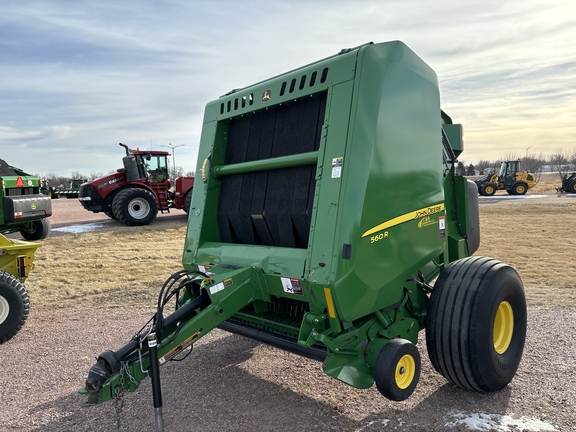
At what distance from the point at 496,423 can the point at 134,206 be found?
1409 centimetres

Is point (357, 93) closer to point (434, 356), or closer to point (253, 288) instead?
point (253, 288)

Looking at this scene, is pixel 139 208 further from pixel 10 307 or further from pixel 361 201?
pixel 361 201

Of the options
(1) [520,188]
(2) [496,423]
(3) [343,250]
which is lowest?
(2) [496,423]

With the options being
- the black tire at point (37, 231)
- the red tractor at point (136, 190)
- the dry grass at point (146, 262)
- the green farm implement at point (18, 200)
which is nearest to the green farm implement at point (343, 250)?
the dry grass at point (146, 262)

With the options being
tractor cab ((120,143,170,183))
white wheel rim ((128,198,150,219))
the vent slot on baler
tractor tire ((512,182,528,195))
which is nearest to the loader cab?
tractor tire ((512,182,528,195))

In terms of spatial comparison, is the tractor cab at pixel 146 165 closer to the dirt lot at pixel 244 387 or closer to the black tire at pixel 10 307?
the dirt lot at pixel 244 387

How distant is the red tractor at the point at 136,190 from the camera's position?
1534 cm

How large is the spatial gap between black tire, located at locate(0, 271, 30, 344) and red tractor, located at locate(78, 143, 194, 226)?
397 inches

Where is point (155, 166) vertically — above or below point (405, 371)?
above

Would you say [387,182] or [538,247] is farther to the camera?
[538,247]

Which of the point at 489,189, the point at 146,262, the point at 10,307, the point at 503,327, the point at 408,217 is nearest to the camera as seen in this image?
the point at 408,217

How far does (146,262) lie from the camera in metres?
10.1

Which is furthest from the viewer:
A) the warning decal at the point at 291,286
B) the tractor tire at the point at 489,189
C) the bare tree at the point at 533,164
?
the bare tree at the point at 533,164

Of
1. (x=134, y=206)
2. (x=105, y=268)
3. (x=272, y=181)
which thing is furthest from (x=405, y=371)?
(x=134, y=206)
